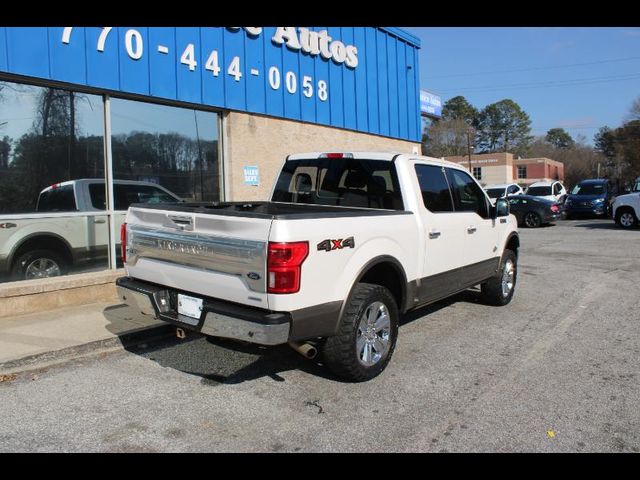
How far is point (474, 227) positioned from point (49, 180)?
5.51 metres

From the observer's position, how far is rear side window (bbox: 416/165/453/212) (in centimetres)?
521

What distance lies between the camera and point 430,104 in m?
23.2

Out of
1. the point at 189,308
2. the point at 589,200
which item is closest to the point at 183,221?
the point at 189,308

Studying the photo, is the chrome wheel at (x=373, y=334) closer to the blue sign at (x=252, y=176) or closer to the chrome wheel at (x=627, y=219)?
the blue sign at (x=252, y=176)

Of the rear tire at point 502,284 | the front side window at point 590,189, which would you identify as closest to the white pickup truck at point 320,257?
the rear tire at point 502,284

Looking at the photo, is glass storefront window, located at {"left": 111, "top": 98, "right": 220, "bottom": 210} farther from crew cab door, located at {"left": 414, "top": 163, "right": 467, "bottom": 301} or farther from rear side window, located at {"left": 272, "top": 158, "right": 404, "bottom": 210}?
crew cab door, located at {"left": 414, "top": 163, "right": 467, "bottom": 301}

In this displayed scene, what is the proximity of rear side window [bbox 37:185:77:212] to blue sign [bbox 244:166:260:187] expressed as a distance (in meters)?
3.16

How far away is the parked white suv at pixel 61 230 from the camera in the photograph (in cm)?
663

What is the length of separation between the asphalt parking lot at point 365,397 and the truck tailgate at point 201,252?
2.85 feet

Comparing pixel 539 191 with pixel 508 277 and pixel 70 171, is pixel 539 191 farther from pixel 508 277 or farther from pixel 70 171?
pixel 70 171

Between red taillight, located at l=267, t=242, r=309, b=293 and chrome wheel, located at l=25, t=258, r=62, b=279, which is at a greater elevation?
red taillight, located at l=267, t=242, r=309, b=293

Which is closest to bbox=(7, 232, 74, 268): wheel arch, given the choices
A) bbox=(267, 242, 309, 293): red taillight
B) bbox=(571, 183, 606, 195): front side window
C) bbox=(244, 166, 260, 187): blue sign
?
bbox=(244, 166, 260, 187): blue sign

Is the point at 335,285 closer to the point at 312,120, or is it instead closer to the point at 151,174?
the point at 151,174

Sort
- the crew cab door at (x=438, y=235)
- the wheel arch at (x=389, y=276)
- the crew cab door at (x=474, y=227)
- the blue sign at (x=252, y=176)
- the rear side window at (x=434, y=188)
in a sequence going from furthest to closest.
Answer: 1. the blue sign at (x=252, y=176)
2. the crew cab door at (x=474, y=227)
3. the rear side window at (x=434, y=188)
4. the crew cab door at (x=438, y=235)
5. the wheel arch at (x=389, y=276)
